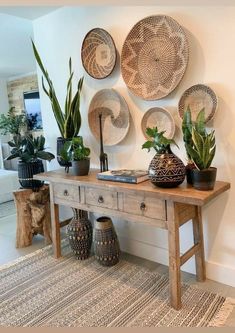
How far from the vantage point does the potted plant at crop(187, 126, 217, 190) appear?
172cm

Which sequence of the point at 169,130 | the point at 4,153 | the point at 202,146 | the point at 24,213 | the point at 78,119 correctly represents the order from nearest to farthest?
the point at 202,146
the point at 169,130
the point at 78,119
the point at 24,213
the point at 4,153

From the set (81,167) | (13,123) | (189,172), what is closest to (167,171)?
(189,172)

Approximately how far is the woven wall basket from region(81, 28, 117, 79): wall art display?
16 centimetres

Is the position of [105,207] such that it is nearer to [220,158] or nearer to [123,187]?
[123,187]

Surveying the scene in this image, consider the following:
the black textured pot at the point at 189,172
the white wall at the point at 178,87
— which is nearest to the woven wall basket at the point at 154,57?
the white wall at the point at 178,87

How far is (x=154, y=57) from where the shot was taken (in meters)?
2.12

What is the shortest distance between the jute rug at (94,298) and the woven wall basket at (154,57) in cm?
139

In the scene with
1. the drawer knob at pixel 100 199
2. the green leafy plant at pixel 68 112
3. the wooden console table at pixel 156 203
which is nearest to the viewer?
the wooden console table at pixel 156 203

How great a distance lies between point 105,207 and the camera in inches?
83.0

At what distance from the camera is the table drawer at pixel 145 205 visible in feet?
5.95

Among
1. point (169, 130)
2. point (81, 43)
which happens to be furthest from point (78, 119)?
point (169, 130)

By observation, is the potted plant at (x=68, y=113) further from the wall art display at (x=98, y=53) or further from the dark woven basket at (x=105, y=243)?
the dark woven basket at (x=105, y=243)

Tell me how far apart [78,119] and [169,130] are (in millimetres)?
863

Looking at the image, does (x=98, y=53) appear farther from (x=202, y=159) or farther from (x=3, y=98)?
(x=3, y=98)
